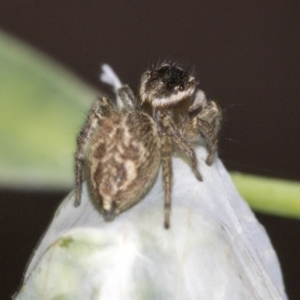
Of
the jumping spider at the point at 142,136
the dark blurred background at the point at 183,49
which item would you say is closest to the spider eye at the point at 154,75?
the jumping spider at the point at 142,136

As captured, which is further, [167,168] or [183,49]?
[183,49]

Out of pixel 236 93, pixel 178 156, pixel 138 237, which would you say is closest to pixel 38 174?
pixel 178 156

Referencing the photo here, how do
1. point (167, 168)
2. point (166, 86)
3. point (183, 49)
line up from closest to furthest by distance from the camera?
point (167, 168)
point (166, 86)
point (183, 49)

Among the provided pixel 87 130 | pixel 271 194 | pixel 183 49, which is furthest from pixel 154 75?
pixel 183 49

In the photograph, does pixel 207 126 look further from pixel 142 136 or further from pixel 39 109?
pixel 39 109

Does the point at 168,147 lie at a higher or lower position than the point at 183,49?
lower

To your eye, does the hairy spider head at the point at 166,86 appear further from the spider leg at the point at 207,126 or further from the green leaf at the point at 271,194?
the green leaf at the point at 271,194

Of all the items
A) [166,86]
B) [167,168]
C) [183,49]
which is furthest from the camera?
[183,49]

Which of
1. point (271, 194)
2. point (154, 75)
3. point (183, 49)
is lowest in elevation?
point (271, 194)
